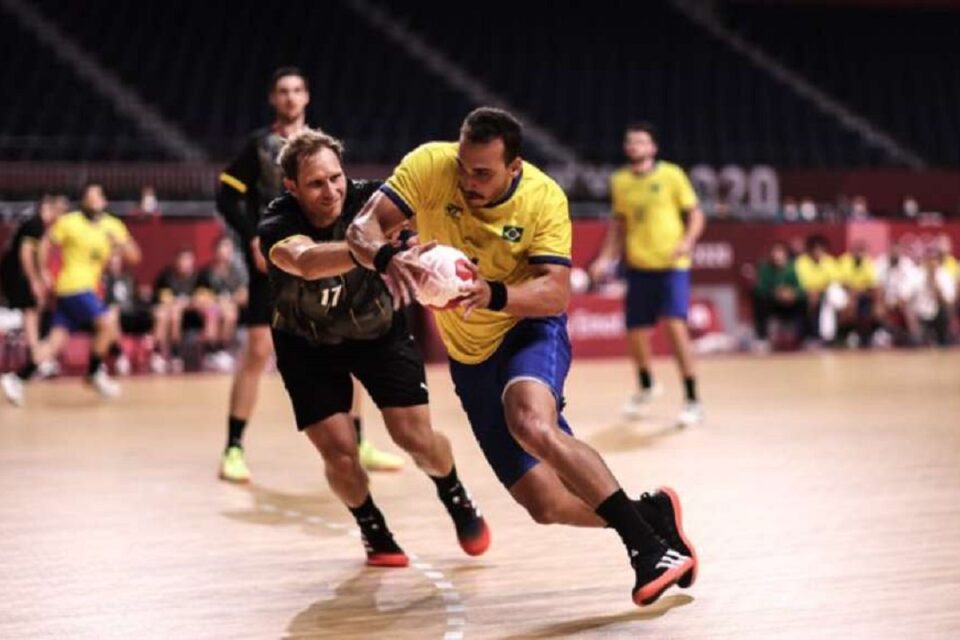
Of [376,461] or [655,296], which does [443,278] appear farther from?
[655,296]

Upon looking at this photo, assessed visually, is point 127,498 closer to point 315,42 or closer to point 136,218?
point 136,218

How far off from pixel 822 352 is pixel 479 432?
16.1 m

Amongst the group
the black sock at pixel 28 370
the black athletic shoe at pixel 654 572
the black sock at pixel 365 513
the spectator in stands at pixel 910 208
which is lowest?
the black sock at pixel 28 370

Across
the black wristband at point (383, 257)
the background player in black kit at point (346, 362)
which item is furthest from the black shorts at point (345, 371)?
the black wristband at point (383, 257)

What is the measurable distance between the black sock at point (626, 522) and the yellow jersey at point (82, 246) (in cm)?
1027

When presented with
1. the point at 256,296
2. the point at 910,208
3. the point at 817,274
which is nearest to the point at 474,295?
the point at 256,296

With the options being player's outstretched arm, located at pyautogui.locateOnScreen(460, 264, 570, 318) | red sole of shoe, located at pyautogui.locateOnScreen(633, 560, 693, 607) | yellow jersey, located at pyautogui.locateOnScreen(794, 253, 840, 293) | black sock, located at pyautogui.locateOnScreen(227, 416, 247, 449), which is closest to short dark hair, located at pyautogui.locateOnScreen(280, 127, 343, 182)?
player's outstretched arm, located at pyautogui.locateOnScreen(460, 264, 570, 318)

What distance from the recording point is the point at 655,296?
11.4 meters

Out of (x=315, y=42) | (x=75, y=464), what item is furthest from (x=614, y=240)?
(x=315, y=42)

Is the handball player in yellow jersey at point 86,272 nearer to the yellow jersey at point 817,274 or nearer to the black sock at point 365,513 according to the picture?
the black sock at point 365,513

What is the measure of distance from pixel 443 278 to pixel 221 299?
538 inches

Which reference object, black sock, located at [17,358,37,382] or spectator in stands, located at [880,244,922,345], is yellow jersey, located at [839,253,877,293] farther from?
black sock, located at [17,358,37,382]

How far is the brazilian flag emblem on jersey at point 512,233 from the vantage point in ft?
16.6

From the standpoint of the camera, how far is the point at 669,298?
1130cm
